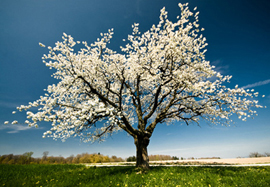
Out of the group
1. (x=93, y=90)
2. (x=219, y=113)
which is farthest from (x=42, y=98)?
(x=219, y=113)

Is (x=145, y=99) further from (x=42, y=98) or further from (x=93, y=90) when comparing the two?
(x=42, y=98)

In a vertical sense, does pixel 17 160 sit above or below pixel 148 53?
below

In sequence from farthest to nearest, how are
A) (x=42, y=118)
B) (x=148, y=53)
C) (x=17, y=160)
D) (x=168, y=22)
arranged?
(x=17, y=160) → (x=148, y=53) → (x=168, y=22) → (x=42, y=118)

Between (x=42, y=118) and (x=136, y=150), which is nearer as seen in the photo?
(x=42, y=118)

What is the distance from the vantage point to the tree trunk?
39.8 ft

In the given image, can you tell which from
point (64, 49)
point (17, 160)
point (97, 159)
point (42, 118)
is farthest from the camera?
point (97, 159)

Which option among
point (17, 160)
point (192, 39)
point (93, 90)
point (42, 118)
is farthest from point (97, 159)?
point (192, 39)

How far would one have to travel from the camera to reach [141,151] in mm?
12625

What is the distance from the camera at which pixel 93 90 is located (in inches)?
458

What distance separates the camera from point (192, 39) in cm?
Answer: 1191

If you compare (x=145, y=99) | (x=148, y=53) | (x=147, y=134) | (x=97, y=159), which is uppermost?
(x=148, y=53)

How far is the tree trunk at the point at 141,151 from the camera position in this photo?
478 inches

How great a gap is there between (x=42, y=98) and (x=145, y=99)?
1175cm

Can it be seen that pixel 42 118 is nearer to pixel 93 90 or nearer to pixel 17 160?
pixel 93 90
